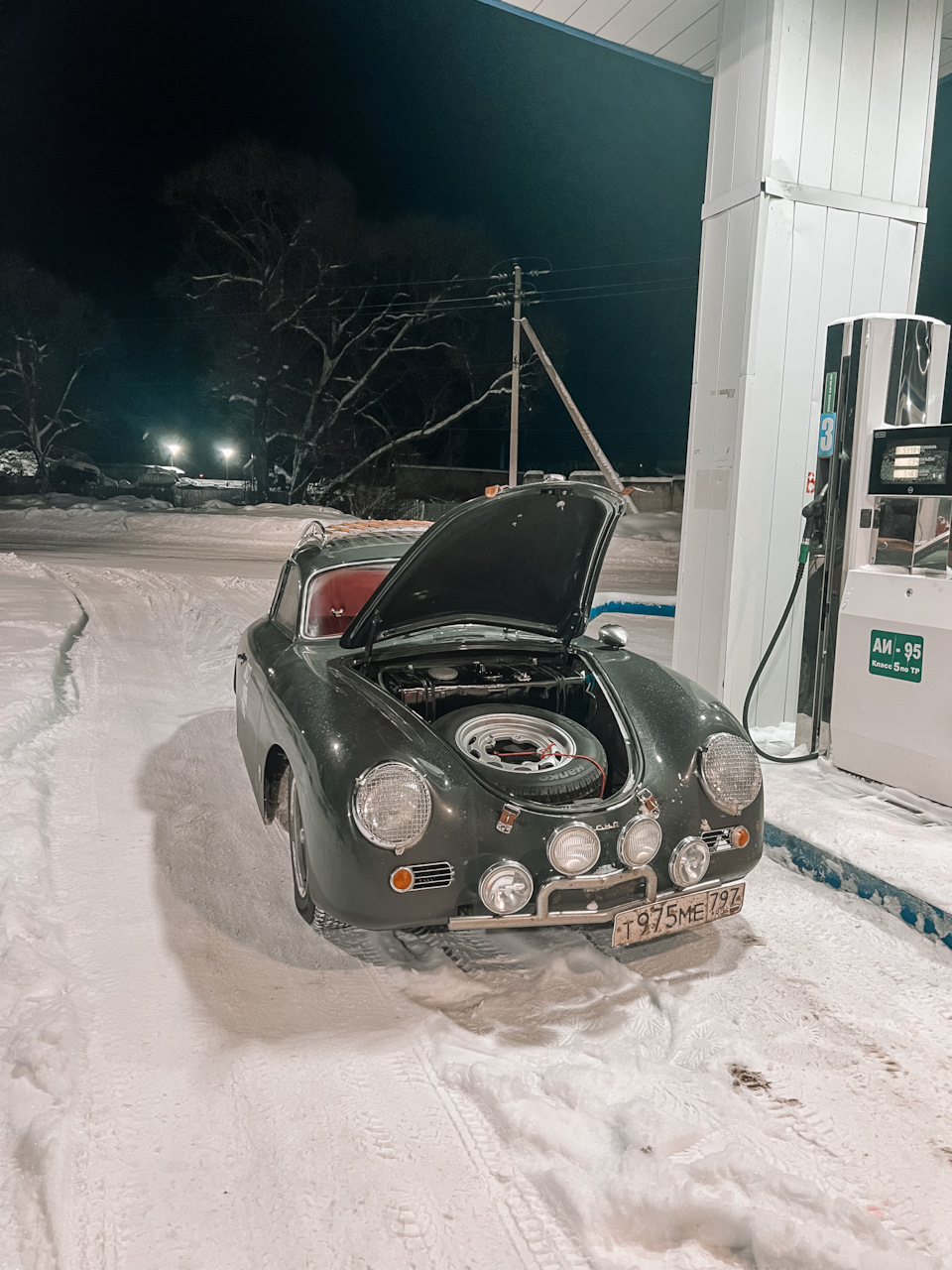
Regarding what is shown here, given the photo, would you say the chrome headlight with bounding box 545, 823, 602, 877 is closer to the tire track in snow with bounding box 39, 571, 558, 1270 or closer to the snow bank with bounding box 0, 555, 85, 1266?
the tire track in snow with bounding box 39, 571, 558, 1270

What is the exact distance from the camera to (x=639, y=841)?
118 inches

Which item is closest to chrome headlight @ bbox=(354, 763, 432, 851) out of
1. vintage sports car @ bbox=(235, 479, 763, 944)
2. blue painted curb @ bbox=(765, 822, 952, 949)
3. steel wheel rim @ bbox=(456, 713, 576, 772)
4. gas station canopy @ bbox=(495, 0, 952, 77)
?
vintage sports car @ bbox=(235, 479, 763, 944)

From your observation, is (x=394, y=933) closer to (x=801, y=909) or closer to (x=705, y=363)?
→ (x=801, y=909)

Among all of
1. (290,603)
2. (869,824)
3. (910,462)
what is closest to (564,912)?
(869,824)

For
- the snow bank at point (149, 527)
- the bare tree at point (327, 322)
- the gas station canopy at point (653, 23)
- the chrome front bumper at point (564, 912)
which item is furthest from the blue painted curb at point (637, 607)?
the bare tree at point (327, 322)

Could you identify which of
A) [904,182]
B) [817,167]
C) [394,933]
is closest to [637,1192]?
[394,933]

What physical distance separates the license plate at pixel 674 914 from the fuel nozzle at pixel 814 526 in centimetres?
260

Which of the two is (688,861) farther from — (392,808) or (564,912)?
(392,808)

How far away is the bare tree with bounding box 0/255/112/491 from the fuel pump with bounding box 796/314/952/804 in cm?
3901

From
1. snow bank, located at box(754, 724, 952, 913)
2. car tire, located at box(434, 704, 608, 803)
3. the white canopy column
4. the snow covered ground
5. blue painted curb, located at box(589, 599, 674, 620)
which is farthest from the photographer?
blue painted curb, located at box(589, 599, 674, 620)

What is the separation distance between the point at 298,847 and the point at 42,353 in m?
39.8

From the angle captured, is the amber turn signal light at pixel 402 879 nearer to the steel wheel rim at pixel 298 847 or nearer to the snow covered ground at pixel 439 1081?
the snow covered ground at pixel 439 1081

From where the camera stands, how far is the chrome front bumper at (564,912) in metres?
2.86

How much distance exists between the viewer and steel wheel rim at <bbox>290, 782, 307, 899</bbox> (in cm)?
337
